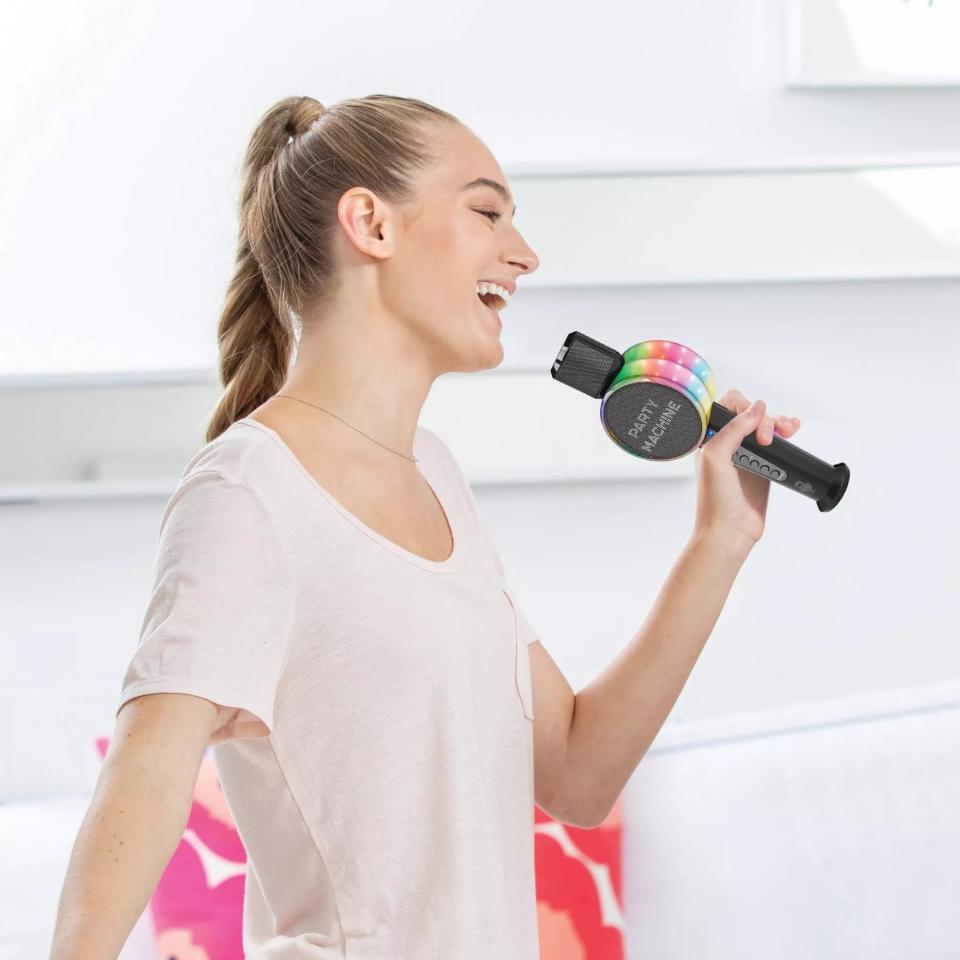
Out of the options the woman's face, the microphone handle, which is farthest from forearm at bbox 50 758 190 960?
the microphone handle

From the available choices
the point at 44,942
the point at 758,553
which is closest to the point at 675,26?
the point at 758,553

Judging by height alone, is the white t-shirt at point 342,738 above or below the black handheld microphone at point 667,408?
below

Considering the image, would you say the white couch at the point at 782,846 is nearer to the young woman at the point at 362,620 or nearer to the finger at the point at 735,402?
the young woman at the point at 362,620

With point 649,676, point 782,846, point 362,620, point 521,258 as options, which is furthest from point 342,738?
point 782,846

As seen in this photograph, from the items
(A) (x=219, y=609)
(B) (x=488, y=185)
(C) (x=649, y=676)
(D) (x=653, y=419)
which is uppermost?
(B) (x=488, y=185)

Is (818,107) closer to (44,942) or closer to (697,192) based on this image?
(697,192)

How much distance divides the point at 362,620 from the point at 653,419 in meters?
0.31

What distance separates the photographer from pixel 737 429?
1015mm

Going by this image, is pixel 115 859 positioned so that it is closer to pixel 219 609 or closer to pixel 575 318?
pixel 219 609

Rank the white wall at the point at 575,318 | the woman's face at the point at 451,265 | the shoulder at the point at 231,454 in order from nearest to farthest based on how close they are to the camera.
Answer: the shoulder at the point at 231,454
the woman's face at the point at 451,265
the white wall at the point at 575,318

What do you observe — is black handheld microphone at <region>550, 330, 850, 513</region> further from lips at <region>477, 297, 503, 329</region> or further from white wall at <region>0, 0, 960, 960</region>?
white wall at <region>0, 0, 960, 960</region>

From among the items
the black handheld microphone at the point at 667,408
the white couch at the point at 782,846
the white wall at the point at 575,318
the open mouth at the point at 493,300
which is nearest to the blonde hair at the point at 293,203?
the open mouth at the point at 493,300

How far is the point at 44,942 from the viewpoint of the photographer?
1.48 m

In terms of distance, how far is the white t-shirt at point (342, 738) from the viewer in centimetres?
80
